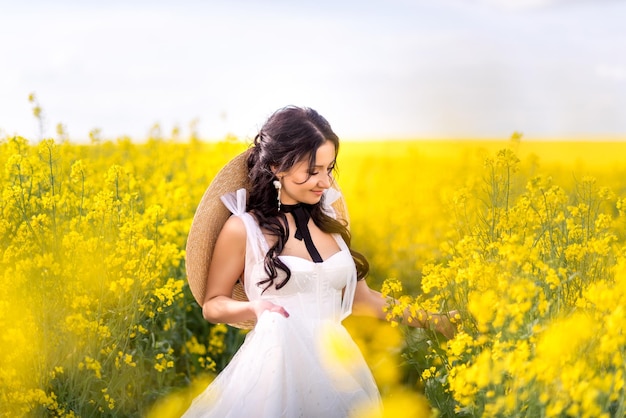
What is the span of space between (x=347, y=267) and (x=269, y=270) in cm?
30

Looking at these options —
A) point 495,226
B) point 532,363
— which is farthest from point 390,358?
point 532,363

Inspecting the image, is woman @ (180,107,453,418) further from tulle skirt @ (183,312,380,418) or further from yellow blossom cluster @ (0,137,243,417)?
yellow blossom cluster @ (0,137,243,417)

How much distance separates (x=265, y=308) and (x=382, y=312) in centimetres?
67

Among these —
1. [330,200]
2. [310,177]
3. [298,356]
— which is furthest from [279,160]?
[298,356]

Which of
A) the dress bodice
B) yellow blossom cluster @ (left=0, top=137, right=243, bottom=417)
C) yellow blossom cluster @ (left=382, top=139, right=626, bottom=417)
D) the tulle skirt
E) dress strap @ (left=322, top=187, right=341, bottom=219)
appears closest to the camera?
yellow blossom cluster @ (left=382, top=139, right=626, bottom=417)

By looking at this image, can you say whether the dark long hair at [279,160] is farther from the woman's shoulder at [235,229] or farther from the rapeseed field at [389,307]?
the rapeseed field at [389,307]

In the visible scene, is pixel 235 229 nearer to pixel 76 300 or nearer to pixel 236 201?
pixel 236 201

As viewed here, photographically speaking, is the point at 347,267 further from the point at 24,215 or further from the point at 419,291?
the point at 419,291

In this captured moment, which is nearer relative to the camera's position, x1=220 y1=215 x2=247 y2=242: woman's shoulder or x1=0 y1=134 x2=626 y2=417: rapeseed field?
x1=0 y1=134 x2=626 y2=417: rapeseed field

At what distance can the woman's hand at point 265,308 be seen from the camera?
288 cm

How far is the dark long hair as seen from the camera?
3100 millimetres

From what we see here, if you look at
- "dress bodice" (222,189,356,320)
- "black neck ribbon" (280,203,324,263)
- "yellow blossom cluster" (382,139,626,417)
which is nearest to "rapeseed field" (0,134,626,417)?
"yellow blossom cluster" (382,139,626,417)

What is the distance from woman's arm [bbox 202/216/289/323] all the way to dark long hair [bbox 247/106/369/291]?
0.32ft

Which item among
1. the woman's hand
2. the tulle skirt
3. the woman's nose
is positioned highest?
the woman's nose
